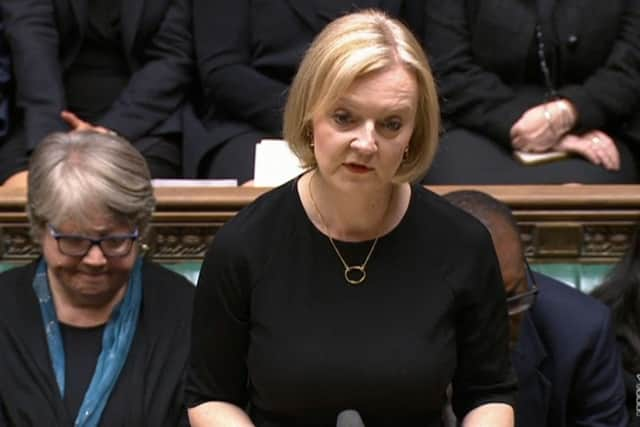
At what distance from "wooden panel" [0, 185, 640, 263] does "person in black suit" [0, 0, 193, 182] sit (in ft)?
1.25

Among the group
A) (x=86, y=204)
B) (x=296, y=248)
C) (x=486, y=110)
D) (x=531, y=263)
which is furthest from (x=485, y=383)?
(x=486, y=110)

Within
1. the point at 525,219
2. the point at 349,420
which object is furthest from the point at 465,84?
the point at 349,420

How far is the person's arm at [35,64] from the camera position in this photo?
2586 mm

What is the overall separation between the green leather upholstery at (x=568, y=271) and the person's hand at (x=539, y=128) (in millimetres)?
321

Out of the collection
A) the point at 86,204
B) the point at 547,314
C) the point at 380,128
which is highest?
the point at 380,128

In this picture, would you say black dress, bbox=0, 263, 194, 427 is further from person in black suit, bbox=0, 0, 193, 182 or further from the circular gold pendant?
person in black suit, bbox=0, 0, 193, 182

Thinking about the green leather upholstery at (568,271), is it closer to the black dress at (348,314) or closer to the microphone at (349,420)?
the black dress at (348,314)

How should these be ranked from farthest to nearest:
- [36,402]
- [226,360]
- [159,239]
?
1. [159,239]
2. [36,402]
3. [226,360]

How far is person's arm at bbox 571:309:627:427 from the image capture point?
1.84 metres

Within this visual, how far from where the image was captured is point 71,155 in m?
1.88

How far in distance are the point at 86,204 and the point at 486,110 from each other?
0.94 meters

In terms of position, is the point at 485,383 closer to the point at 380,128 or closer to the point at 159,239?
the point at 380,128

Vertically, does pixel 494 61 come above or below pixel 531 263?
above

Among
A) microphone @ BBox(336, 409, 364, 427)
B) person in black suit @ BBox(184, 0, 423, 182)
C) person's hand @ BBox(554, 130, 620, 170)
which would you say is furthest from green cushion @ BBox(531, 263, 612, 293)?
microphone @ BBox(336, 409, 364, 427)
